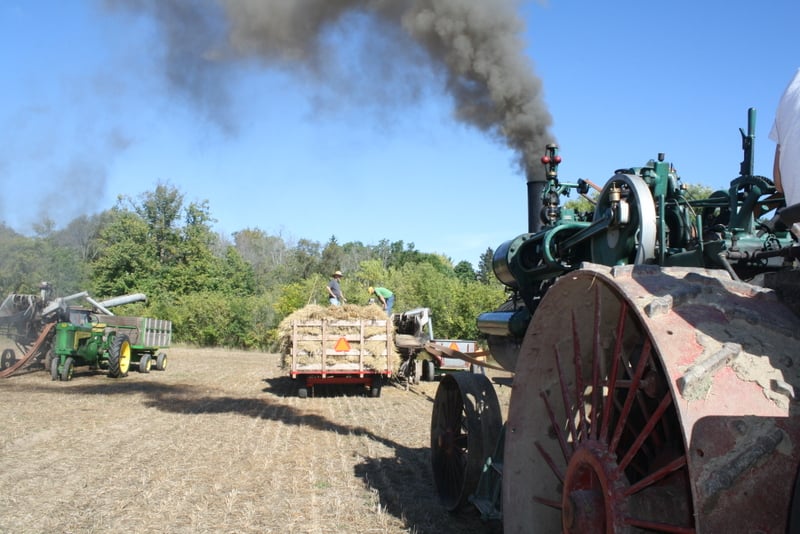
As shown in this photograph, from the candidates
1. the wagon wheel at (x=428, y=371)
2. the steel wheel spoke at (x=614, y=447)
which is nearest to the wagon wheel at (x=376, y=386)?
the wagon wheel at (x=428, y=371)

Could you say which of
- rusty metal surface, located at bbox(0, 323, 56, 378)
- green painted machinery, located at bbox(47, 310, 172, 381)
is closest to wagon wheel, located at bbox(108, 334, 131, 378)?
green painted machinery, located at bbox(47, 310, 172, 381)

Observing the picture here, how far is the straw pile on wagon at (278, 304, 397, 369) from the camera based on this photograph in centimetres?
1183

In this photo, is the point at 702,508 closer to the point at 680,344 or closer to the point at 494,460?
the point at 680,344

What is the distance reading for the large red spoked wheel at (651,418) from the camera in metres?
1.72

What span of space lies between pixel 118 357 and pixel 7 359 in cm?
281

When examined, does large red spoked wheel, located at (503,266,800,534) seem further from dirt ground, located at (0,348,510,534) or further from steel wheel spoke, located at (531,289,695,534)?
dirt ground, located at (0,348,510,534)

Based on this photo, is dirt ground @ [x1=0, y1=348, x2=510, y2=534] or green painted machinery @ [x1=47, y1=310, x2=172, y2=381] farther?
green painted machinery @ [x1=47, y1=310, x2=172, y2=381]

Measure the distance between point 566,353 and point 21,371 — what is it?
15922mm

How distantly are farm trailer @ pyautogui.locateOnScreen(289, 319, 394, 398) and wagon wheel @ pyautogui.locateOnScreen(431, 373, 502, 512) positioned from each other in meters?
6.68

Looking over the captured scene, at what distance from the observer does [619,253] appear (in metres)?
3.74

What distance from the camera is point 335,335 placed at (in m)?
12.0

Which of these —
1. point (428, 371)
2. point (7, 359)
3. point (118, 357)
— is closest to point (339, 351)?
point (428, 371)

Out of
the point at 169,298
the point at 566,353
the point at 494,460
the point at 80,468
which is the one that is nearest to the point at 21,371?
the point at 80,468

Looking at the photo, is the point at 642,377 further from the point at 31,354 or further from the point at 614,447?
the point at 31,354
